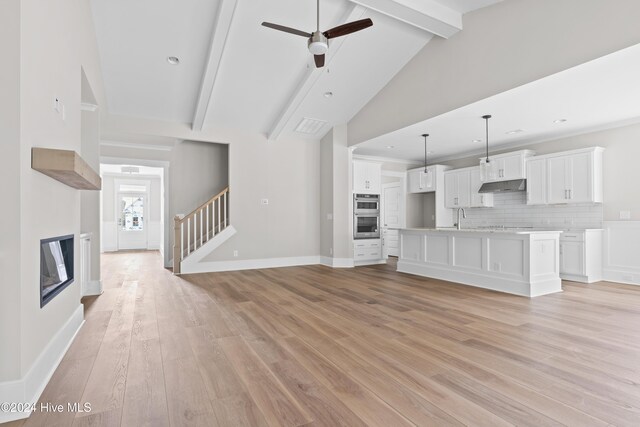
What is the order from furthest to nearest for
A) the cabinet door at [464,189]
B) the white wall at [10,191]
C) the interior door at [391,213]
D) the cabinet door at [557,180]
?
the interior door at [391,213] → the cabinet door at [464,189] → the cabinet door at [557,180] → the white wall at [10,191]

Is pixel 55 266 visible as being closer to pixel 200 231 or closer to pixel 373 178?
pixel 200 231

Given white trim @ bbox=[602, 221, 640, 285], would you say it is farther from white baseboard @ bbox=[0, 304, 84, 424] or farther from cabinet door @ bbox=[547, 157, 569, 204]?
white baseboard @ bbox=[0, 304, 84, 424]

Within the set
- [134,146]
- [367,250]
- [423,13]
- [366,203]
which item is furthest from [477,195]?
[134,146]

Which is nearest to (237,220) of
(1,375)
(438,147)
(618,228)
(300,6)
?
(300,6)

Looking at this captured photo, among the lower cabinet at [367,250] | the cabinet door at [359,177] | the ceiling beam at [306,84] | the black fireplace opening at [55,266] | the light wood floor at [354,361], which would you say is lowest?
the light wood floor at [354,361]

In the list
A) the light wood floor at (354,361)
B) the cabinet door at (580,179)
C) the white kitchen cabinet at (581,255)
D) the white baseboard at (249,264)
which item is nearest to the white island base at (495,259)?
the light wood floor at (354,361)

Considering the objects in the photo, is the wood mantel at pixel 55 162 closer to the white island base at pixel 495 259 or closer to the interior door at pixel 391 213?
the white island base at pixel 495 259

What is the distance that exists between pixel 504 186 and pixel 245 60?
18.6 feet

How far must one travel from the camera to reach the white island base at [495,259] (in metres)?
4.63

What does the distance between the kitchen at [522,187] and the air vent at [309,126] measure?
1.14 m

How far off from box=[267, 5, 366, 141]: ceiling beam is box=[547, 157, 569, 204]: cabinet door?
15.0 ft

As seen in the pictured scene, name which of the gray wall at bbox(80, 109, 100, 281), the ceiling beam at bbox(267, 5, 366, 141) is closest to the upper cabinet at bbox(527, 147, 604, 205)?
the ceiling beam at bbox(267, 5, 366, 141)

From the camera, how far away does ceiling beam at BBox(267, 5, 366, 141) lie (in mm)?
4414

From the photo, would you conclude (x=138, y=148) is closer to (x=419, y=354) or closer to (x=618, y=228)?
(x=419, y=354)
